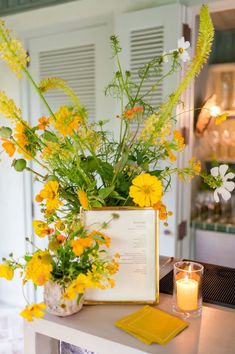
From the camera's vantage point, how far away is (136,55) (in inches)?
77.7

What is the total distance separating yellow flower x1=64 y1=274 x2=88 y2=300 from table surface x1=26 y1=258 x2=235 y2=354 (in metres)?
0.12

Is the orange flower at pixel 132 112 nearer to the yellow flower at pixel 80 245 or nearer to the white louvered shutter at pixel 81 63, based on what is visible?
the yellow flower at pixel 80 245

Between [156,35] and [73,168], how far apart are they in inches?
51.6

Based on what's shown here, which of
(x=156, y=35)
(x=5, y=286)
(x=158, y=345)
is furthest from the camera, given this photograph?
(x=5, y=286)

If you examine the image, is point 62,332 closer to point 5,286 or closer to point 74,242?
point 74,242

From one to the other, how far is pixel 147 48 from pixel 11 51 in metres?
1.31

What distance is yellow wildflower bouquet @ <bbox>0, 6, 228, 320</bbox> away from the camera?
78cm

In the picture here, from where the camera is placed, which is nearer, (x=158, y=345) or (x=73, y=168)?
(x=158, y=345)

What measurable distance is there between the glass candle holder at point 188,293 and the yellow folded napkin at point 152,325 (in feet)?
0.13

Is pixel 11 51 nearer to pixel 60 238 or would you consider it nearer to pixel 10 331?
pixel 60 238

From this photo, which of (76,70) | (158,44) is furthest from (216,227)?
(76,70)

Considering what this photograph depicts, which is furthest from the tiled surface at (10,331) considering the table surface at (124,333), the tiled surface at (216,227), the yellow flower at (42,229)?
the yellow flower at (42,229)

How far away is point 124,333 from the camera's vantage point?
79 cm

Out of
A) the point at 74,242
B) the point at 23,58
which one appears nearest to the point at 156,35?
the point at 23,58
